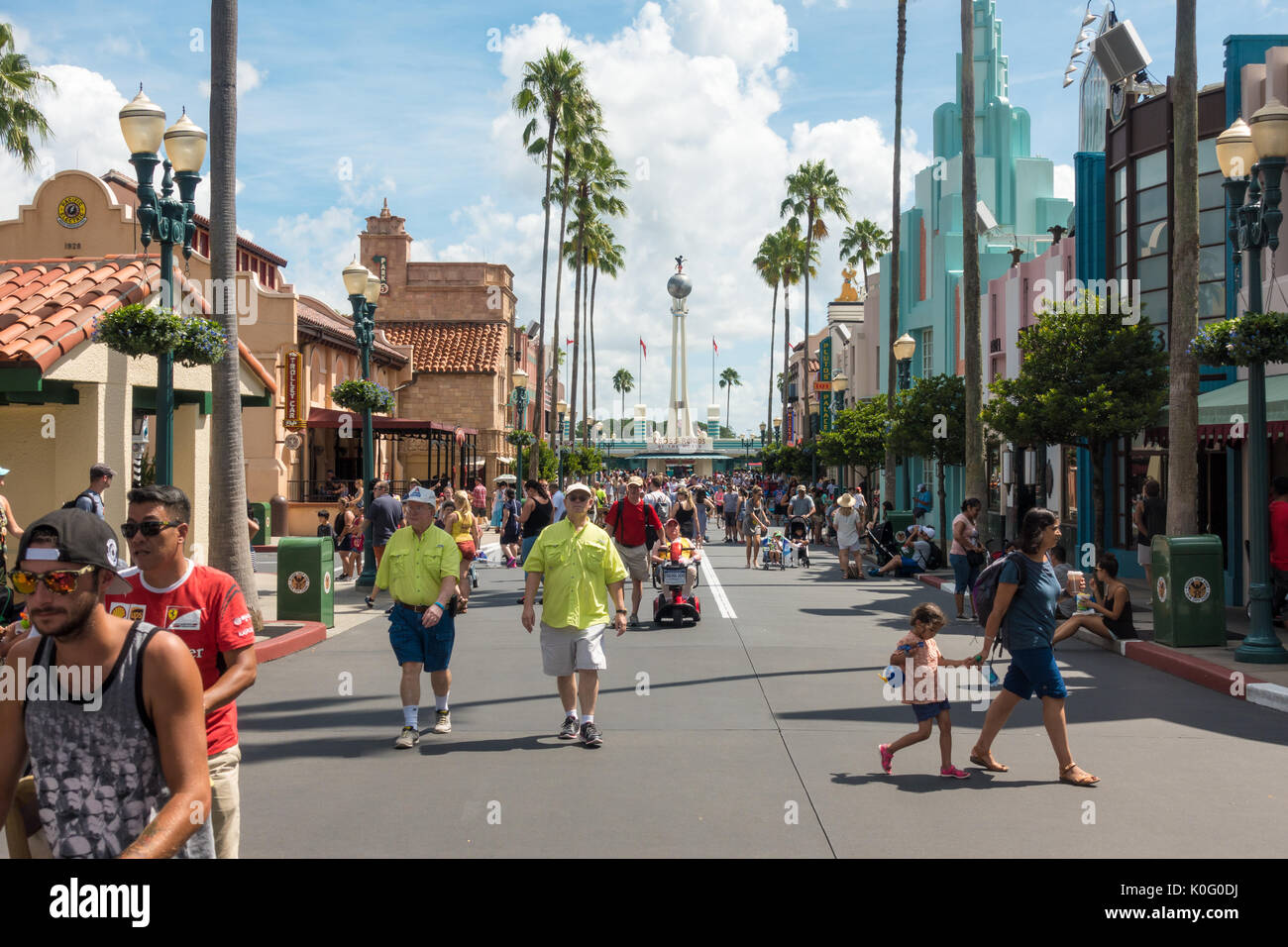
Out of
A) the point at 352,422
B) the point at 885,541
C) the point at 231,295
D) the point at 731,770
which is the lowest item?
the point at 731,770

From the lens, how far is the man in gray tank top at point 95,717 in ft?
10.5

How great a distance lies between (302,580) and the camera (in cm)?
1478

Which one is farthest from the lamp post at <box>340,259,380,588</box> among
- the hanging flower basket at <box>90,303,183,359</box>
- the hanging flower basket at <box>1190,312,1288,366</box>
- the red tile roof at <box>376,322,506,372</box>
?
the red tile roof at <box>376,322,506,372</box>

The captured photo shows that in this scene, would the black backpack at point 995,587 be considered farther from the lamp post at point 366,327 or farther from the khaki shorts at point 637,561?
the lamp post at point 366,327

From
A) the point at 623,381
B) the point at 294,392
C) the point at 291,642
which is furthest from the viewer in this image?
the point at 623,381

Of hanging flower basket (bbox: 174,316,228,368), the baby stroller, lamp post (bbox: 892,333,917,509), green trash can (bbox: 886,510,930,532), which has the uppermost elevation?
lamp post (bbox: 892,333,917,509)

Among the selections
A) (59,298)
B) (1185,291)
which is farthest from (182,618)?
(59,298)

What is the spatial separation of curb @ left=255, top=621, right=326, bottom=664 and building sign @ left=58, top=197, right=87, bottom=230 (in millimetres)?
17776

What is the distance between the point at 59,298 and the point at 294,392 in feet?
57.1

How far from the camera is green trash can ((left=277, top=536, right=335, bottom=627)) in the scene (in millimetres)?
14781

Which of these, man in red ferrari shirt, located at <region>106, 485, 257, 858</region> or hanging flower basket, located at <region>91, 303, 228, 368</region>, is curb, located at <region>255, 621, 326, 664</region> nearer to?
hanging flower basket, located at <region>91, 303, 228, 368</region>

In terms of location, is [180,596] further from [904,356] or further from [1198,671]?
[904,356]
